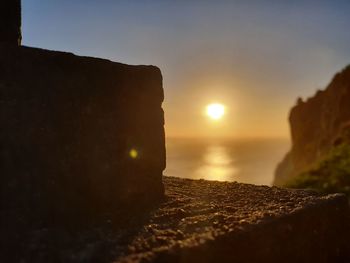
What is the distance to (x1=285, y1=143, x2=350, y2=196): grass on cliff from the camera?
46.5 ft

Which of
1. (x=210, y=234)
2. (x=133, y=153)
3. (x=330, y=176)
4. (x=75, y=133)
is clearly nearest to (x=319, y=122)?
(x=330, y=176)

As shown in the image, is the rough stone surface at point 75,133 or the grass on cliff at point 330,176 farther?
the grass on cliff at point 330,176

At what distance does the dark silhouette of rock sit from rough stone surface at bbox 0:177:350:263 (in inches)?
47.1

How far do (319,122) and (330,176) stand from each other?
35.7 metres

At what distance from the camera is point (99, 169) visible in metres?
2.18

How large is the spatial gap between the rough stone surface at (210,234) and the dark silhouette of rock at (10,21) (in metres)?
1.20

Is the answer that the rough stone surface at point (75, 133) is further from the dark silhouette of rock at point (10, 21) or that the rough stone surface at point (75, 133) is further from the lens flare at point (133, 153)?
the dark silhouette of rock at point (10, 21)

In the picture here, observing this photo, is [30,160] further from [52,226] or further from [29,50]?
[29,50]

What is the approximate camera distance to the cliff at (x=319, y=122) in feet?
112

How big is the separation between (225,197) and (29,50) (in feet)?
4.51

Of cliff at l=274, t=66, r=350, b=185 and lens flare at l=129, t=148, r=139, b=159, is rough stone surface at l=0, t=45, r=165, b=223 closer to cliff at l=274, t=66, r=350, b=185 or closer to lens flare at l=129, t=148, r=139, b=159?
lens flare at l=129, t=148, r=139, b=159

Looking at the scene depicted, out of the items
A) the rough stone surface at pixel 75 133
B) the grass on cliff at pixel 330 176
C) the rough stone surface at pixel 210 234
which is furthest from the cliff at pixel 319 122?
the rough stone surface at pixel 75 133

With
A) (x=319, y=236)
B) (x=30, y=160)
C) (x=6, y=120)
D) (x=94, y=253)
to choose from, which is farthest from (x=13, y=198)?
(x=319, y=236)

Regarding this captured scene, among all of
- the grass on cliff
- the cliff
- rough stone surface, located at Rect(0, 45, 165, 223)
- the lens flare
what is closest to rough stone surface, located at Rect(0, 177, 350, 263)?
rough stone surface, located at Rect(0, 45, 165, 223)
